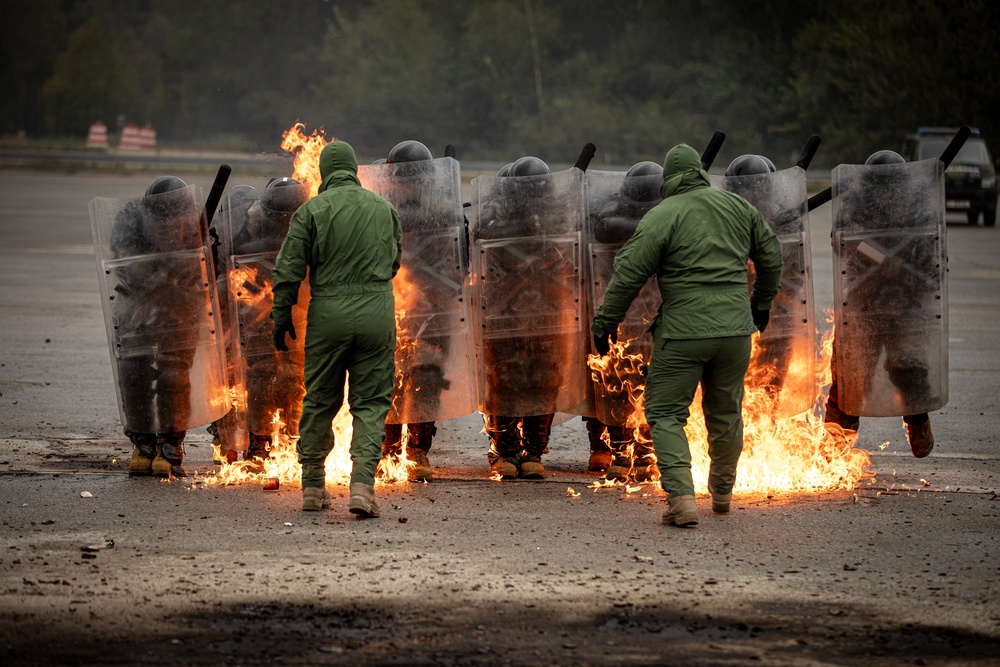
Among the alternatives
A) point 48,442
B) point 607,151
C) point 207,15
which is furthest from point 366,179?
point 207,15

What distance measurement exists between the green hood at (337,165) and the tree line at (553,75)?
33204 millimetres

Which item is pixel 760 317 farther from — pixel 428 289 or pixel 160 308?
pixel 160 308

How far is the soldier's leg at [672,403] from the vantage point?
612 cm

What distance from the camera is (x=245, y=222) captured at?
690 centimetres

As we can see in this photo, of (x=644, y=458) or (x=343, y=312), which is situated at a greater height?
(x=343, y=312)

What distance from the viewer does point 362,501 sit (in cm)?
609

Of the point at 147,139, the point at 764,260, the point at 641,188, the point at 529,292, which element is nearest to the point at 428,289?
the point at 529,292

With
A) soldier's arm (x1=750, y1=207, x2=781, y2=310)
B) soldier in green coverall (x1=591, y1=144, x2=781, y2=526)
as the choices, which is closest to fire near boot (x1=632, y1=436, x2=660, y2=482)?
soldier in green coverall (x1=591, y1=144, x2=781, y2=526)

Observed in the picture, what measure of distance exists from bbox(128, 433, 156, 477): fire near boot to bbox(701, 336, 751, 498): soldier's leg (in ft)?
10.2

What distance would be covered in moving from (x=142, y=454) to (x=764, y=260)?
11.8ft

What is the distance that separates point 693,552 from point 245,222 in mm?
3050

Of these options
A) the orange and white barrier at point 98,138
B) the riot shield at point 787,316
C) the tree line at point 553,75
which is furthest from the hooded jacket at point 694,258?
the orange and white barrier at point 98,138

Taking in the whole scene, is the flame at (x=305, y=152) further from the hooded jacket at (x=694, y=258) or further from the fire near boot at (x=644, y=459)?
the fire near boot at (x=644, y=459)

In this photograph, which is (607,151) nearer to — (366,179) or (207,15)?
(207,15)
